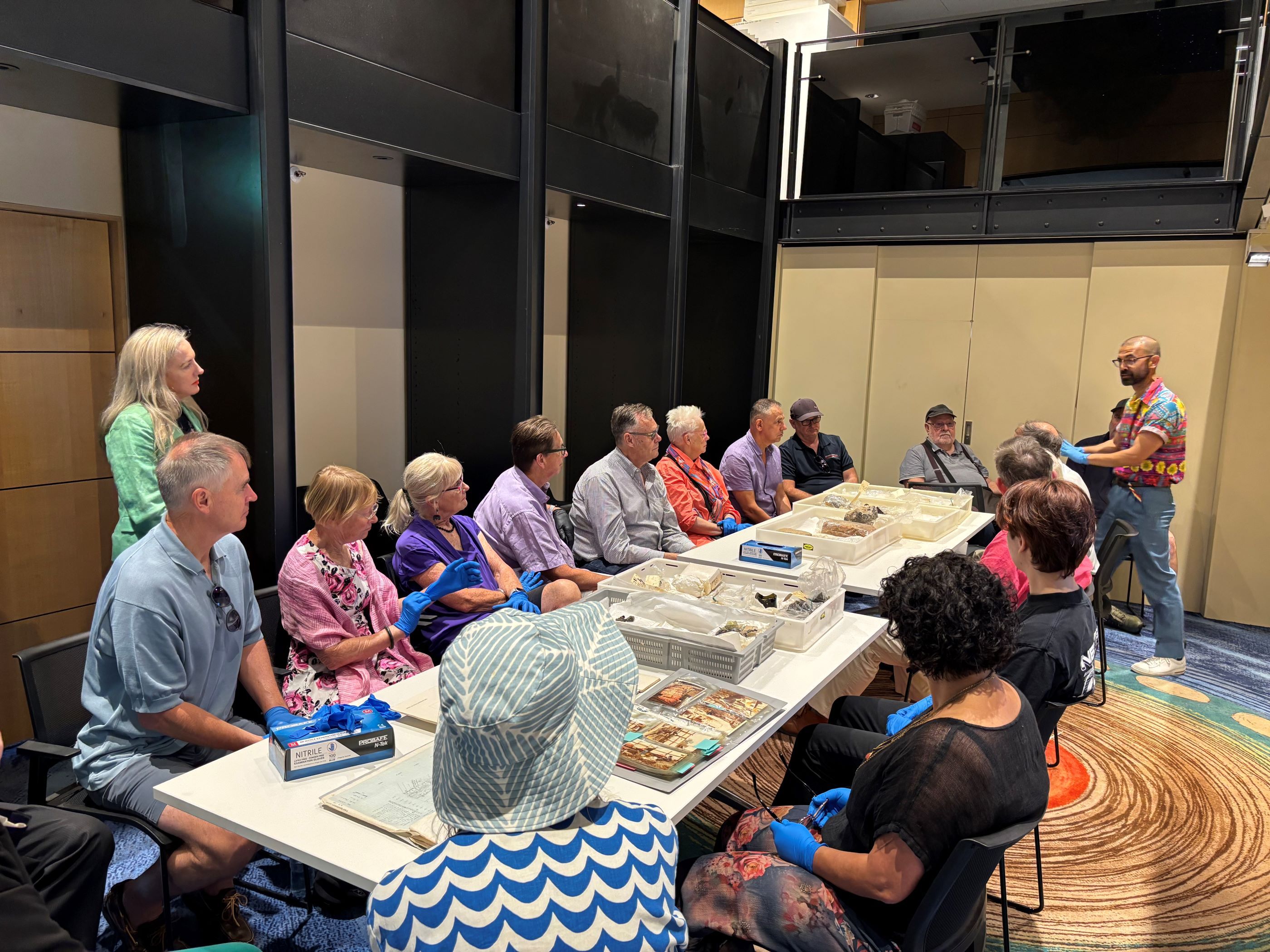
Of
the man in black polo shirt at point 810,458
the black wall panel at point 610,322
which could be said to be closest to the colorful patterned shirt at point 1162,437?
the man in black polo shirt at point 810,458

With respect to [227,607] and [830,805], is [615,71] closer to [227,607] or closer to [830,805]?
[227,607]

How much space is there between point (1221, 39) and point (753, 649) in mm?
5817

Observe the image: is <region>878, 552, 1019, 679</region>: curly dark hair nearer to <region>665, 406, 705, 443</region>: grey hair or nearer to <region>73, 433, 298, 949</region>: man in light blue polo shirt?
<region>73, 433, 298, 949</region>: man in light blue polo shirt

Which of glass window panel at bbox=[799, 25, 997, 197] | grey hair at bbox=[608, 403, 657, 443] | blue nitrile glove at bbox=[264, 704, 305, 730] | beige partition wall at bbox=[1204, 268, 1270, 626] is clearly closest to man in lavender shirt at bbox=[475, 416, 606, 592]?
grey hair at bbox=[608, 403, 657, 443]

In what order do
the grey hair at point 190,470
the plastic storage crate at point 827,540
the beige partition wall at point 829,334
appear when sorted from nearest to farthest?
the grey hair at point 190,470 → the plastic storage crate at point 827,540 → the beige partition wall at point 829,334

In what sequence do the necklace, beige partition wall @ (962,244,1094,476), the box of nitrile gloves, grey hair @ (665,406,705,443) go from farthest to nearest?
beige partition wall @ (962,244,1094,476)
grey hair @ (665,406,705,443)
the box of nitrile gloves
the necklace

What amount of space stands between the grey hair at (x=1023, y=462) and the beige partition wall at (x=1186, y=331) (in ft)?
10.2

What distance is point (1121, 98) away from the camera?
20.9ft

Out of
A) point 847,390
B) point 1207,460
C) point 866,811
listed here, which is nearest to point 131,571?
point 866,811

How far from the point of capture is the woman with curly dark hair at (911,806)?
1689mm

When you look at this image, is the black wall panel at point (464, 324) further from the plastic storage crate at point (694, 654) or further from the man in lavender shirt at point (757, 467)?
the plastic storage crate at point (694, 654)

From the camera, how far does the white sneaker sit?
497 cm

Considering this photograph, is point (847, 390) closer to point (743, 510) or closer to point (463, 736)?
point (743, 510)

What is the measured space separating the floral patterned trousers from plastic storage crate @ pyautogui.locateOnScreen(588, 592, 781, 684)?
658 mm
